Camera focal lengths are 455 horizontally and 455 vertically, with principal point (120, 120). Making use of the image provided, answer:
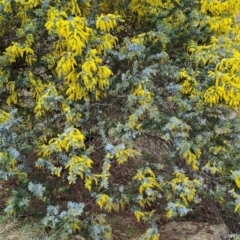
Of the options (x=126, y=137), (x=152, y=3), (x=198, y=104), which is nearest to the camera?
(x=126, y=137)

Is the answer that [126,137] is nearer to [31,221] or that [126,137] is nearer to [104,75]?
[104,75]

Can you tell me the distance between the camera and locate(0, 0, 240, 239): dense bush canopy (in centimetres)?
325

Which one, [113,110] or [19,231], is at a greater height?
[113,110]

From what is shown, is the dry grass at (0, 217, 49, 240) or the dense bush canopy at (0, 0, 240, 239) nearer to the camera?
the dense bush canopy at (0, 0, 240, 239)

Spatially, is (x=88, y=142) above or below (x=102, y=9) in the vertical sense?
below

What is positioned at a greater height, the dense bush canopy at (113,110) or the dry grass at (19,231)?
the dense bush canopy at (113,110)

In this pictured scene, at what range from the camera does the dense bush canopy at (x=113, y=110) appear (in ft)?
10.7

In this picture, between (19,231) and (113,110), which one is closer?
(19,231)

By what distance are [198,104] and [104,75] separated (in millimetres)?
759

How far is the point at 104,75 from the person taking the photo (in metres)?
3.29

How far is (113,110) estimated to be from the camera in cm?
363

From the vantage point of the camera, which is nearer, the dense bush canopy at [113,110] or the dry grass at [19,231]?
the dense bush canopy at [113,110]

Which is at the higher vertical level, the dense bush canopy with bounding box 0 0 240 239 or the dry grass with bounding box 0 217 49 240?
the dense bush canopy with bounding box 0 0 240 239

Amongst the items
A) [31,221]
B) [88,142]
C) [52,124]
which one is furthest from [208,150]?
[31,221]
